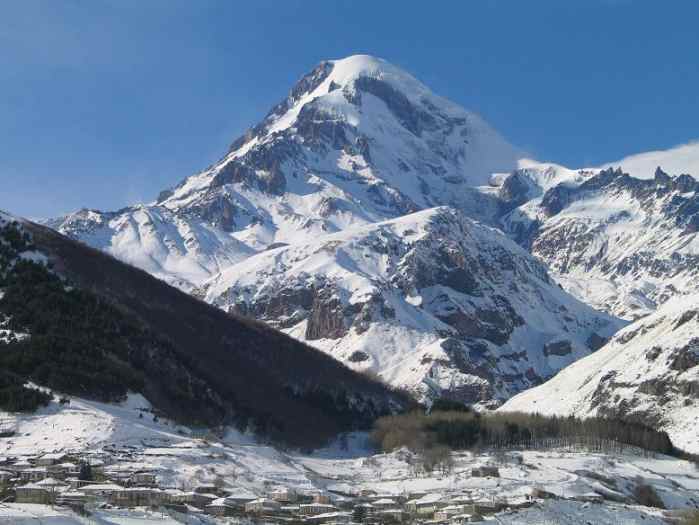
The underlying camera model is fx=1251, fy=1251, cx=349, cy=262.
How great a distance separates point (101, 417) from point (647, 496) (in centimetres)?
8446

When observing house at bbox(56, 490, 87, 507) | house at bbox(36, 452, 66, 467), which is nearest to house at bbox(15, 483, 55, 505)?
house at bbox(56, 490, 87, 507)

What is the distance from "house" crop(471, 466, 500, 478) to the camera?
191000mm

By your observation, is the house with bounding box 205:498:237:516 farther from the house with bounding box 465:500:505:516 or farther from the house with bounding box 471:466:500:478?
the house with bounding box 471:466:500:478

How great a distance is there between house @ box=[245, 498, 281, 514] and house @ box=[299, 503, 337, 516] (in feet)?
10.6

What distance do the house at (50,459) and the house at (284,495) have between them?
28.5 meters

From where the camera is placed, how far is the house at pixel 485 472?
191 m

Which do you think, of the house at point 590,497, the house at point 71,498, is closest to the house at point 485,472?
the house at point 590,497

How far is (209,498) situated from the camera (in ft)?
508

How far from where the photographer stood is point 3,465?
162 metres

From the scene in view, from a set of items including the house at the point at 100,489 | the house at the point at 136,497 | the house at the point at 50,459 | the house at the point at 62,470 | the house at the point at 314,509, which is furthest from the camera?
the house at the point at 50,459

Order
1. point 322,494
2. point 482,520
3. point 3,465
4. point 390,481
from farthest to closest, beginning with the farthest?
point 390,481
point 322,494
point 3,465
point 482,520

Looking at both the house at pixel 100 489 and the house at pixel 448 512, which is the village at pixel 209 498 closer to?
the house at pixel 448 512

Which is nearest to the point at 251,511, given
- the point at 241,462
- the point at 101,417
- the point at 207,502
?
the point at 207,502

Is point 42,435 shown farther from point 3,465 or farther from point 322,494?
point 322,494
